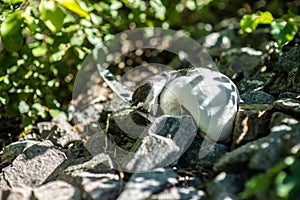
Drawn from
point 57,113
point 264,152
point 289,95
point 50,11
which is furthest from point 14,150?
point 289,95

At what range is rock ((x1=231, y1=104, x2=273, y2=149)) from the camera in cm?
182

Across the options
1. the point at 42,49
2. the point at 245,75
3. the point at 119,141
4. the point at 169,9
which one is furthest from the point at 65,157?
the point at 169,9

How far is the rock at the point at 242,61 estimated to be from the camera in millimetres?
→ 2691

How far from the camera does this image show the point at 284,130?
1.67 m

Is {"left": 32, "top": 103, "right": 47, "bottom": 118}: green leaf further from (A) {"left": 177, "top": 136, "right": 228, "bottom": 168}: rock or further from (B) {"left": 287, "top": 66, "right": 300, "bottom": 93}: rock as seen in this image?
(B) {"left": 287, "top": 66, "right": 300, "bottom": 93}: rock

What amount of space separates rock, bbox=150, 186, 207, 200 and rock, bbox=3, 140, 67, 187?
51cm

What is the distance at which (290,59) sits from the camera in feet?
8.05

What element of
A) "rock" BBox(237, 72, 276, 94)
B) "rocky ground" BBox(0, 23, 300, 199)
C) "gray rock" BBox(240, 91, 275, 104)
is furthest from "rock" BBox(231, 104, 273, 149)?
"rock" BBox(237, 72, 276, 94)

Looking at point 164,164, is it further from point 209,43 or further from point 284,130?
point 209,43

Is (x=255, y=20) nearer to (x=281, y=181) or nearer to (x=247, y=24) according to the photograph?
(x=247, y=24)

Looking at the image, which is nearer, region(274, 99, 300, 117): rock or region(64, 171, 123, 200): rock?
region(64, 171, 123, 200): rock

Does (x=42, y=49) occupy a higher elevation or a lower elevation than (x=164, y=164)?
higher

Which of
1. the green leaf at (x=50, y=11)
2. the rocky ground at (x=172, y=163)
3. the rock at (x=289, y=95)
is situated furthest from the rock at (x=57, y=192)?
the rock at (x=289, y=95)

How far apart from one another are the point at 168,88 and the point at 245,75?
0.76 metres
